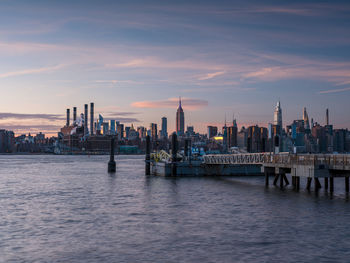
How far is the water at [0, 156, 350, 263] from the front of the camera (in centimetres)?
2728

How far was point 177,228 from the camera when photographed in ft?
116

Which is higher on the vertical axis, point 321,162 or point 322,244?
point 321,162

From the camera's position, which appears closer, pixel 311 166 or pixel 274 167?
pixel 311 166

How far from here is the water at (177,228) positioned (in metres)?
27.3

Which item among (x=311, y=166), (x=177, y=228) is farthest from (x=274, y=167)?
(x=177, y=228)

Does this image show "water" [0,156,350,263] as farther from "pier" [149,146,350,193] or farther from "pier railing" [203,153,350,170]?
"pier railing" [203,153,350,170]

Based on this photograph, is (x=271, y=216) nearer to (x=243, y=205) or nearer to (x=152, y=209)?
(x=243, y=205)

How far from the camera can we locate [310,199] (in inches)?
2036

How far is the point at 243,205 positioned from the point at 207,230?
1482 centimetres

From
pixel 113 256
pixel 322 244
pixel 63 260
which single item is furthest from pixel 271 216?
pixel 63 260

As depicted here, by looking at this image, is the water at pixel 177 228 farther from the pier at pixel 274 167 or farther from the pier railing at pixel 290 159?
the pier railing at pixel 290 159

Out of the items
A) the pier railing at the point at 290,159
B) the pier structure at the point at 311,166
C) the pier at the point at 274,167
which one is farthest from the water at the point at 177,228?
the pier railing at the point at 290,159

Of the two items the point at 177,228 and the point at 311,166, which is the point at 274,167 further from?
the point at 177,228

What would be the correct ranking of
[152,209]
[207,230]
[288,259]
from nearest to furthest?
[288,259] < [207,230] < [152,209]
